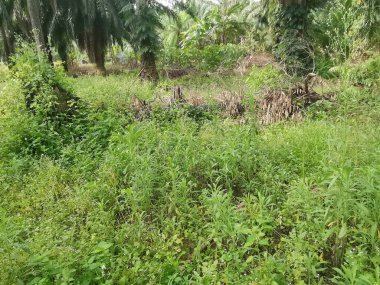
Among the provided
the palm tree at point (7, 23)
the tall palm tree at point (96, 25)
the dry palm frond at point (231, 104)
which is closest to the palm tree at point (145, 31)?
the tall palm tree at point (96, 25)

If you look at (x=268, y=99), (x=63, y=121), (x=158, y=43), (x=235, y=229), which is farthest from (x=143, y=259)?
(x=158, y=43)

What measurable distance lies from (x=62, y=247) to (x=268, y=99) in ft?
16.1

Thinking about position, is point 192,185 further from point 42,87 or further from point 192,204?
point 42,87

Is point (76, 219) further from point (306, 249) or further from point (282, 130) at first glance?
point (282, 130)

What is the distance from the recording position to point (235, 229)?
2.49m

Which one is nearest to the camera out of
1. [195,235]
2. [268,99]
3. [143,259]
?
[143,259]

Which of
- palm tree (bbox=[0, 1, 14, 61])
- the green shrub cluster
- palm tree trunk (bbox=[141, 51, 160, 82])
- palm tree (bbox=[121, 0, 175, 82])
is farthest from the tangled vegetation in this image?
palm tree (bbox=[0, 1, 14, 61])

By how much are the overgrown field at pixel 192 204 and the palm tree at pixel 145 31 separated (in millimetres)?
6955

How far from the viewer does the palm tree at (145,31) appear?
441 inches

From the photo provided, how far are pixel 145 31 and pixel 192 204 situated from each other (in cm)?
939

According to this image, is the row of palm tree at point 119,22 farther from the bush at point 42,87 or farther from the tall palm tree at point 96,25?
the bush at point 42,87

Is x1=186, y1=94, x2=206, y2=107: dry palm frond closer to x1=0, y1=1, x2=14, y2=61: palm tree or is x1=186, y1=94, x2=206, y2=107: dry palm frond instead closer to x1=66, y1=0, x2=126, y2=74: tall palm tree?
x1=66, y1=0, x2=126, y2=74: tall palm tree

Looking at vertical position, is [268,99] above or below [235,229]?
above

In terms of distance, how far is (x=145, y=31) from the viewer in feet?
36.7
